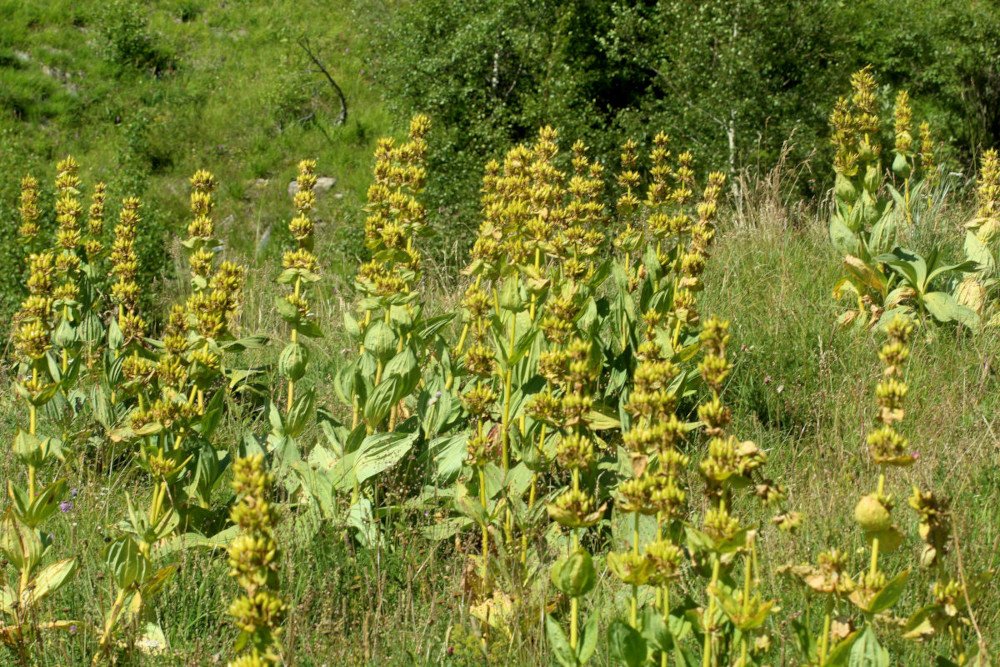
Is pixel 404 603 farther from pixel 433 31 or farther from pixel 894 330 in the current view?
pixel 433 31

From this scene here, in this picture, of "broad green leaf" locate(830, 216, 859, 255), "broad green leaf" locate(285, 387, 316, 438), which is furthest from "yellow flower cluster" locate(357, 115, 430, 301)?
"broad green leaf" locate(830, 216, 859, 255)

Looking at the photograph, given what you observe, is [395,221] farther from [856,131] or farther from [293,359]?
[856,131]

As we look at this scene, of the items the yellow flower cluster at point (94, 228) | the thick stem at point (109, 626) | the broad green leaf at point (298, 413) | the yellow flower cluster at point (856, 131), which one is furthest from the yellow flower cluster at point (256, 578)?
the yellow flower cluster at point (856, 131)

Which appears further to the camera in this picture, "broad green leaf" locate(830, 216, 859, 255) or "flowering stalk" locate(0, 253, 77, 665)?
"broad green leaf" locate(830, 216, 859, 255)

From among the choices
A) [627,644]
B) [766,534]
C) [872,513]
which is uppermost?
[872,513]

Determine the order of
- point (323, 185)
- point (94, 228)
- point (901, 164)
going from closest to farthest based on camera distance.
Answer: point (94, 228) → point (901, 164) → point (323, 185)

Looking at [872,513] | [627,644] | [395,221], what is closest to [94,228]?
[395,221]

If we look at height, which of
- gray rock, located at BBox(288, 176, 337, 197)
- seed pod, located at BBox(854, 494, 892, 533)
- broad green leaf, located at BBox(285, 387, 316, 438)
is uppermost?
seed pod, located at BBox(854, 494, 892, 533)

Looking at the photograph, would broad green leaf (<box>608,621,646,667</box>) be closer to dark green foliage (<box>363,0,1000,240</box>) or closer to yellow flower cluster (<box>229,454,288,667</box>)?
yellow flower cluster (<box>229,454,288,667</box>)

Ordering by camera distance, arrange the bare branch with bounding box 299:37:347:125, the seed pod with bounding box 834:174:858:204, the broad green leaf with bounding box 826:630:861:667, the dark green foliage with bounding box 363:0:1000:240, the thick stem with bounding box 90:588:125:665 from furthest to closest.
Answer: the bare branch with bounding box 299:37:347:125, the dark green foliage with bounding box 363:0:1000:240, the seed pod with bounding box 834:174:858:204, the thick stem with bounding box 90:588:125:665, the broad green leaf with bounding box 826:630:861:667

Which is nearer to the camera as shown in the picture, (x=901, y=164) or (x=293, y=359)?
(x=293, y=359)

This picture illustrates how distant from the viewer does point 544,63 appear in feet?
33.1

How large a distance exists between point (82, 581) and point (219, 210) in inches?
374

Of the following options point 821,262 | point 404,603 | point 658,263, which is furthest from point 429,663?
point 821,262
